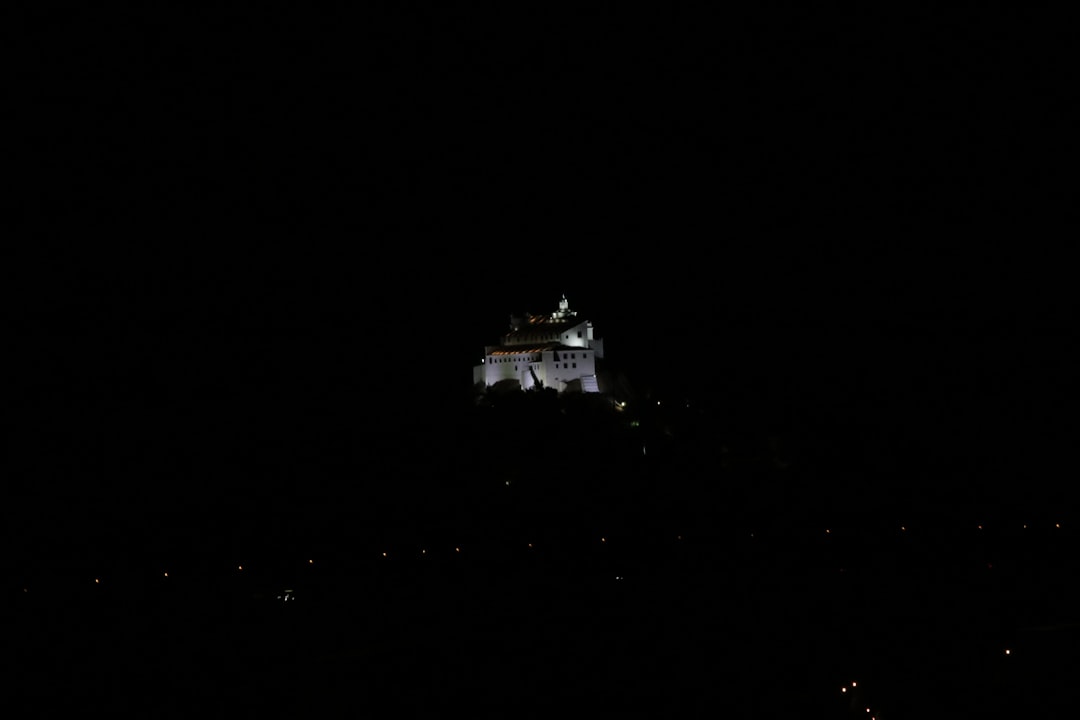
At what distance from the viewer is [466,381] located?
94.2 ft

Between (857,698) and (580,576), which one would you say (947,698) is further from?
(580,576)

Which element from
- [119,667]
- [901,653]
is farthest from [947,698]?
[119,667]

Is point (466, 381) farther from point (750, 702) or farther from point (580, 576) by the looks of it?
point (750, 702)

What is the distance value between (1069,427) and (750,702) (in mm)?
20968

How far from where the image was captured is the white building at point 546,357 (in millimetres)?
25844

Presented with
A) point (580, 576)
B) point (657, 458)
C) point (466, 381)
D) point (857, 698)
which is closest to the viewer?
point (857, 698)

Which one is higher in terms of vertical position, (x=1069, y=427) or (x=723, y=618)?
(x=1069, y=427)

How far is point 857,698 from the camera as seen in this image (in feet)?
47.1

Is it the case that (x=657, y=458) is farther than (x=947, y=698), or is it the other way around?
(x=657, y=458)

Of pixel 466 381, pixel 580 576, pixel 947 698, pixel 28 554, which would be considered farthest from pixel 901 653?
pixel 28 554

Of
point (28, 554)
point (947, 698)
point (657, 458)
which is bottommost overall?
point (947, 698)

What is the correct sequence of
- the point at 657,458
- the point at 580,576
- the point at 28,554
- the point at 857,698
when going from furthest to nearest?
the point at 657,458
the point at 28,554
the point at 580,576
the point at 857,698

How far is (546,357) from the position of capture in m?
25.9

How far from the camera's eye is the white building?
25.8 meters
